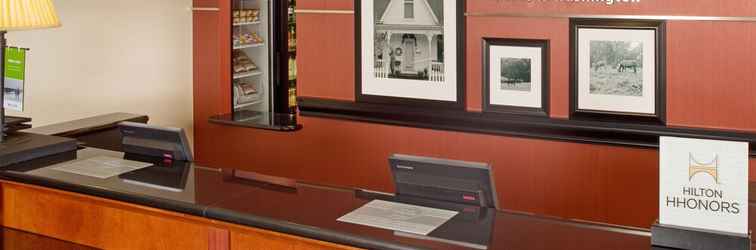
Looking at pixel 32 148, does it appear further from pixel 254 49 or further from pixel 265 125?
pixel 254 49

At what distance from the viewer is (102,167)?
11.5 ft

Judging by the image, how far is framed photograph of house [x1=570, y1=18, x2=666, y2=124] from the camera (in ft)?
15.2

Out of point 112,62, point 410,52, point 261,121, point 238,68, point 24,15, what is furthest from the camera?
point 238,68

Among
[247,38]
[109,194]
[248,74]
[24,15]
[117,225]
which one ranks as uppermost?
[247,38]

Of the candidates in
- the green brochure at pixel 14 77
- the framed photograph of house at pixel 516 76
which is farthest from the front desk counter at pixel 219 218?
the framed photograph of house at pixel 516 76

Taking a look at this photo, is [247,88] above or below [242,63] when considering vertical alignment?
below

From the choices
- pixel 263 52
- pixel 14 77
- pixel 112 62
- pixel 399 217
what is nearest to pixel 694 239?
pixel 399 217

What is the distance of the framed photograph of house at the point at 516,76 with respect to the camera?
495 cm

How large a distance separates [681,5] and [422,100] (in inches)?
61.6

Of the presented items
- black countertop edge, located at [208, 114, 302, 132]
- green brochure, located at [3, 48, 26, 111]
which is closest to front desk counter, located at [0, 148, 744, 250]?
green brochure, located at [3, 48, 26, 111]

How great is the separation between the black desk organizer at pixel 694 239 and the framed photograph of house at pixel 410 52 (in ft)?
9.22

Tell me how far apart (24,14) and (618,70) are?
2836mm

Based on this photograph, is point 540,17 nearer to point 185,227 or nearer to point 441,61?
point 441,61

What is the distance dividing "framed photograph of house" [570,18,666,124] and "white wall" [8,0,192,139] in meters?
3.18
